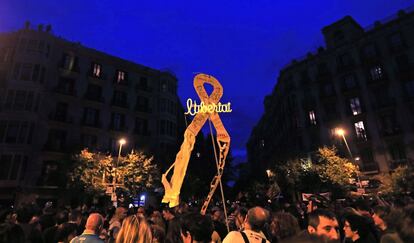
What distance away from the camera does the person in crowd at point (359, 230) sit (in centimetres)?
401

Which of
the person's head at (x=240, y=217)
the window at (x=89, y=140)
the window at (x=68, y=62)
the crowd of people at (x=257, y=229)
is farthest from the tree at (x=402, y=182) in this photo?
the window at (x=68, y=62)

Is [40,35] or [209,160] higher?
[40,35]

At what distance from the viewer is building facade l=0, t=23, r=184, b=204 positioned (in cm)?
2822

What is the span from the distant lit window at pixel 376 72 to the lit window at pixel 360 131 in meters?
6.36

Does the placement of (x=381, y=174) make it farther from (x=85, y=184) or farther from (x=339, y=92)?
(x=85, y=184)

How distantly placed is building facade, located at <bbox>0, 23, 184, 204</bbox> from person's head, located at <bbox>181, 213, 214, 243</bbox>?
93.4 feet

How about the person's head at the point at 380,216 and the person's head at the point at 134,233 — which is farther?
the person's head at the point at 380,216

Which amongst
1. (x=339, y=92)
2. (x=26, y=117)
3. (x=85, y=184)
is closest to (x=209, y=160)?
(x=85, y=184)

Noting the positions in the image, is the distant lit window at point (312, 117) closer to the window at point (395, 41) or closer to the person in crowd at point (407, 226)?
the window at point (395, 41)

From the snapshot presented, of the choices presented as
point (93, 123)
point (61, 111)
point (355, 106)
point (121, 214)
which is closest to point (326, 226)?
point (121, 214)

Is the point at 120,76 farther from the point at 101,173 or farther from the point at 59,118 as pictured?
the point at 101,173

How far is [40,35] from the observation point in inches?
1248

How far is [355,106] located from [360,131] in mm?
3715

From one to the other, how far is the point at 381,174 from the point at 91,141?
36.7 metres
